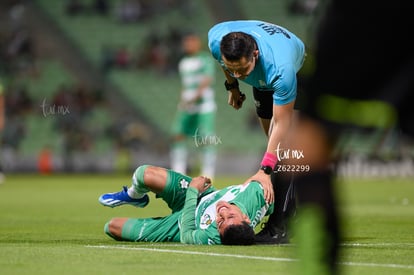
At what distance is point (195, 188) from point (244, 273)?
6.27 feet

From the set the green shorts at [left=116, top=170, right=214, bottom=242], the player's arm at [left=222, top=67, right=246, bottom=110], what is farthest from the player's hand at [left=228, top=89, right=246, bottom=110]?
the green shorts at [left=116, top=170, right=214, bottom=242]

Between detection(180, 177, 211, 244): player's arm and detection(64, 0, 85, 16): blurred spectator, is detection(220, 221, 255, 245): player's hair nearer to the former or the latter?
detection(180, 177, 211, 244): player's arm

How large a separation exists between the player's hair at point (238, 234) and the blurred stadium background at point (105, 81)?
57.6 ft

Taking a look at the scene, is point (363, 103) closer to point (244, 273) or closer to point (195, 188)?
point (244, 273)

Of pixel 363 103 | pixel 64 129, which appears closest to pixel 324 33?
pixel 363 103

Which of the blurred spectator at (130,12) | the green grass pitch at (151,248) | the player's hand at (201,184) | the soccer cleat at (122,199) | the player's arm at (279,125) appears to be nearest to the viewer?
the green grass pitch at (151,248)

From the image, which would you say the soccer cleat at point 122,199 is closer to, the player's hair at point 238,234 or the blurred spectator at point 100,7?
the player's hair at point 238,234

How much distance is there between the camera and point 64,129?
2698cm

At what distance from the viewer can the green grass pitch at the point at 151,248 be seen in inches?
239

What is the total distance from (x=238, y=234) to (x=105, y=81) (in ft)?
70.8

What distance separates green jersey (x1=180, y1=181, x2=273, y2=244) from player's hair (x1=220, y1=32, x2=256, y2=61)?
0.93 metres

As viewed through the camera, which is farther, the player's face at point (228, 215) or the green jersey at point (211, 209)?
the green jersey at point (211, 209)

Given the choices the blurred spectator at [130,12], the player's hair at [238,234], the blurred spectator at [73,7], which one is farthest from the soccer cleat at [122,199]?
the blurred spectator at [73,7]

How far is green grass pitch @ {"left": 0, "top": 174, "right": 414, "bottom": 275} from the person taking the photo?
607 cm
